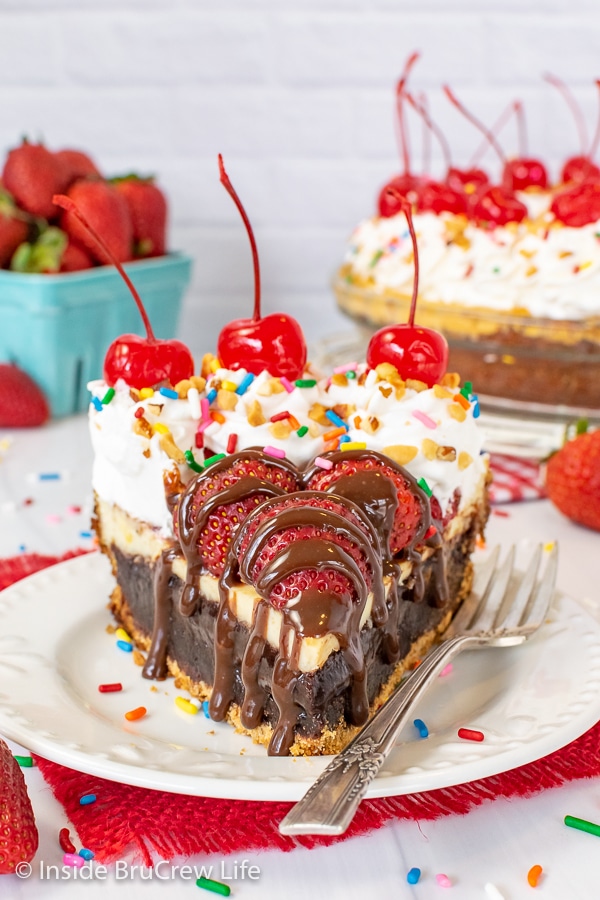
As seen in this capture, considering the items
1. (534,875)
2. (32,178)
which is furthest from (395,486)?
(32,178)

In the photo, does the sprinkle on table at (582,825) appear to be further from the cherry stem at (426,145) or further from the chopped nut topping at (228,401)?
the cherry stem at (426,145)

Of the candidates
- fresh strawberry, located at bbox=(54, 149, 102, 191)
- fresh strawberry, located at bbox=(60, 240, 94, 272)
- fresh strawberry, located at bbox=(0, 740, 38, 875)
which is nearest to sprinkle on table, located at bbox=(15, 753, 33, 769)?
fresh strawberry, located at bbox=(0, 740, 38, 875)

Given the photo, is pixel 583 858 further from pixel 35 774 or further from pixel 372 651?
pixel 35 774

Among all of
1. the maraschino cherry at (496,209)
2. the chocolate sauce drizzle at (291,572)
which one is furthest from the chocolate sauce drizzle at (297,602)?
the maraschino cherry at (496,209)

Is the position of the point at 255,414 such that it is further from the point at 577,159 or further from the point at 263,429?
the point at 577,159

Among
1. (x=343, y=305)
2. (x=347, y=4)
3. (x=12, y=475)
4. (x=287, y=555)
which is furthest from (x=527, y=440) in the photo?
(x=347, y=4)

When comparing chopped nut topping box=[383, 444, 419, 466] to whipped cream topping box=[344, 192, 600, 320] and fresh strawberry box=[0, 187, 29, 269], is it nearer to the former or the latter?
whipped cream topping box=[344, 192, 600, 320]

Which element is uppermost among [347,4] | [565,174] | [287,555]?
[347,4]
